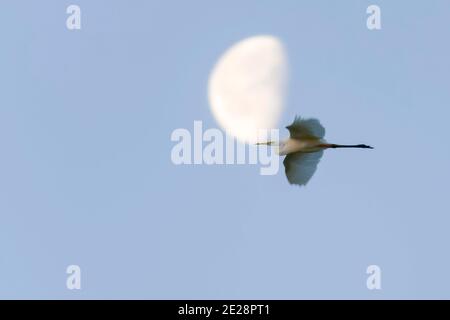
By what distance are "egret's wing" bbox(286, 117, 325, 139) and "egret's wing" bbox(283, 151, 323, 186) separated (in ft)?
1.92

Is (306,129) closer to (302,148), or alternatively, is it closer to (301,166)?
(302,148)

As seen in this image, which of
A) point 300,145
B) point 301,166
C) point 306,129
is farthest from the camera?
point 301,166

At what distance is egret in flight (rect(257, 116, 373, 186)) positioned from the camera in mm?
16266

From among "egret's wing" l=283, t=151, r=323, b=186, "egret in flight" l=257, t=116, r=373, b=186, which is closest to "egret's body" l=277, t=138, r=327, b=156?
"egret in flight" l=257, t=116, r=373, b=186

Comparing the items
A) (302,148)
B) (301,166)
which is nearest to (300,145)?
(302,148)

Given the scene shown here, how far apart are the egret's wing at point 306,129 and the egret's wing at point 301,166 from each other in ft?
1.92

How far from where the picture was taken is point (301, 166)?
671 inches

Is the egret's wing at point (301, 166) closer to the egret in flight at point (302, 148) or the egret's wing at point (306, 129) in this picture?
the egret in flight at point (302, 148)

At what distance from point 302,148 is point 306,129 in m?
0.57

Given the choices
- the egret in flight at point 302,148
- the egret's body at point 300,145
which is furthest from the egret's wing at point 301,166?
the egret's body at point 300,145

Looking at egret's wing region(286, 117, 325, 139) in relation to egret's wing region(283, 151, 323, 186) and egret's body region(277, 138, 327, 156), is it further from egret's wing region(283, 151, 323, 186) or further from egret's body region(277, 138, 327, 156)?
egret's wing region(283, 151, 323, 186)

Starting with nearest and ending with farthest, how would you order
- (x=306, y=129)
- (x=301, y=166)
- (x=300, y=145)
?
(x=306, y=129)
(x=300, y=145)
(x=301, y=166)
